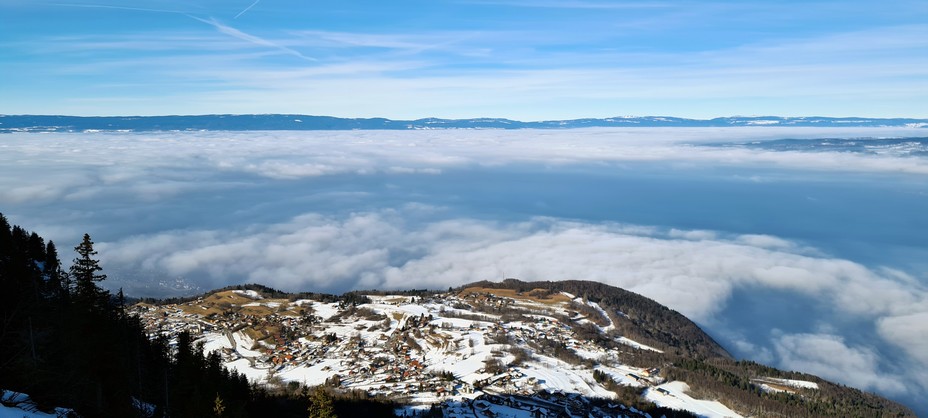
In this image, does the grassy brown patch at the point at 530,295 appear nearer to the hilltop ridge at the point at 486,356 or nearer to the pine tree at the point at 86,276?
the hilltop ridge at the point at 486,356

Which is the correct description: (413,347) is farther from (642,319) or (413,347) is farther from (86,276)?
(642,319)

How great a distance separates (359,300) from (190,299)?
33.2 meters

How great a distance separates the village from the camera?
5647 centimetres

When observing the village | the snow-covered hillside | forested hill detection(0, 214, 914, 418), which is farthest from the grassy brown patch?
the village

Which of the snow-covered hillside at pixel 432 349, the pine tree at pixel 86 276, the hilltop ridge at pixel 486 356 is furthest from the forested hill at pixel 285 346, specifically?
the snow-covered hillside at pixel 432 349

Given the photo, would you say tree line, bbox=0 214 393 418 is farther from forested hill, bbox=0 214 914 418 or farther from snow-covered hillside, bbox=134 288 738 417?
snow-covered hillside, bbox=134 288 738 417

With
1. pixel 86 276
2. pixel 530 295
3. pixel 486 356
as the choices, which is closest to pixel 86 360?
pixel 86 276

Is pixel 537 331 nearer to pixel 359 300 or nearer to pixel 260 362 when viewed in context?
pixel 359 300

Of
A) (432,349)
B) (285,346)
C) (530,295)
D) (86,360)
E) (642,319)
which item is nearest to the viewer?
(86,360)

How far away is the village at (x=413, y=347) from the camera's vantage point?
185 ft

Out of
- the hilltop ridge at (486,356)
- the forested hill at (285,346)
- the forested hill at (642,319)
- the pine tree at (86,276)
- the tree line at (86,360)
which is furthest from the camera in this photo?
the forested hill at (642,319)

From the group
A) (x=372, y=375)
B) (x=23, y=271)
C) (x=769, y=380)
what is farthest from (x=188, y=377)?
(x=769, y=380)

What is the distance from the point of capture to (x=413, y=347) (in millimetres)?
71812

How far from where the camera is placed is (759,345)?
126312mm
